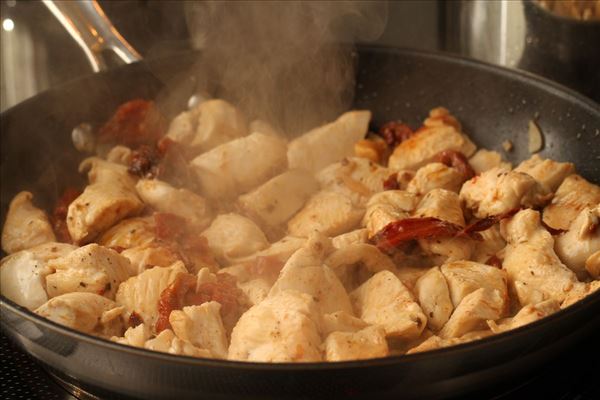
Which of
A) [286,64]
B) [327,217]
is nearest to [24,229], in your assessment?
[327,217]

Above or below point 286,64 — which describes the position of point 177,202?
below

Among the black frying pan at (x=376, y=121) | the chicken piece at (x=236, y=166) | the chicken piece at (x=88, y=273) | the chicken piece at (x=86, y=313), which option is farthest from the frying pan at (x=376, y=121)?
the chicken piece at (x=236, y=166)

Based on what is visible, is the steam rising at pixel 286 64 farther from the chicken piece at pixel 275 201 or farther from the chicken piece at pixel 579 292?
the chicken piece at pixel 579 292

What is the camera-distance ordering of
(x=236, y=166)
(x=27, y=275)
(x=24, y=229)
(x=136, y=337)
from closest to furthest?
(x=136, y=337)
(x=27, y=275)
(x=24, y=229)
(x=236, y=166)

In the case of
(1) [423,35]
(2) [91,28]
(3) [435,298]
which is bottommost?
(3) [435,298]

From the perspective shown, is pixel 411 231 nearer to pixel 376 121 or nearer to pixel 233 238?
pixel 233 238

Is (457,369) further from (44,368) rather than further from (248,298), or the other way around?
(44,368)
